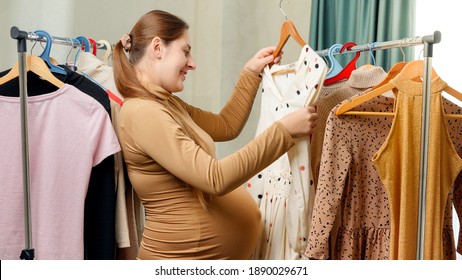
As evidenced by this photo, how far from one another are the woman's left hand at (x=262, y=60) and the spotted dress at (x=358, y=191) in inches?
14.1

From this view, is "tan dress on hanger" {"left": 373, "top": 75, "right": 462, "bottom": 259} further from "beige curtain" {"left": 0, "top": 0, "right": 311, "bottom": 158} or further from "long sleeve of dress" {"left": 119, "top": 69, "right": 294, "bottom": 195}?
"beige curtain" {"left": 0, "top": 0, "right": 311, "bottom": 158}

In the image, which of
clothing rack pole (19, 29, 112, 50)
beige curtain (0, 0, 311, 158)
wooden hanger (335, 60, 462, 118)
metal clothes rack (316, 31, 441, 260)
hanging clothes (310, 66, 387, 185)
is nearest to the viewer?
metal clothes rack (316, 31, 441, 260)

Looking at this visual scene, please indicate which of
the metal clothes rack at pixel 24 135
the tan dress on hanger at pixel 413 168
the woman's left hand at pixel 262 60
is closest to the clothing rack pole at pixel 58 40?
the metal clothes rack at pixel 24 135

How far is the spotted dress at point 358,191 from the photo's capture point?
5.65 feet

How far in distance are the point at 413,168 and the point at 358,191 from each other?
0.59 ft

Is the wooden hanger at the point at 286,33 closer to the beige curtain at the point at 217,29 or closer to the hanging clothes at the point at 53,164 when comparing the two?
the hanging clothes at the point at 53,164

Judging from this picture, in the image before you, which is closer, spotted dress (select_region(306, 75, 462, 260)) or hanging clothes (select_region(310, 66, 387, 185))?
spotted dress (select_region(306, 75, 462, 260))

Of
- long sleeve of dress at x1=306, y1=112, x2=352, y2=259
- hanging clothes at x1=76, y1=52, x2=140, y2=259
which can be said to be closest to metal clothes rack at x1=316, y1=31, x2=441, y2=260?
long sleeve of dress at x1=306, y1=112, x2=352, y2=259

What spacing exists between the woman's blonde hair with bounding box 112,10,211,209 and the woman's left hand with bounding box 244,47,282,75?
30 cm

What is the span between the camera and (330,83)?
2.04 metres

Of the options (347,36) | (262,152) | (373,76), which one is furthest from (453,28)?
(262,152)

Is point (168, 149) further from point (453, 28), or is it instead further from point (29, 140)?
point (453, 28)

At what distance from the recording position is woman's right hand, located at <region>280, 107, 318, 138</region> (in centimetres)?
166
